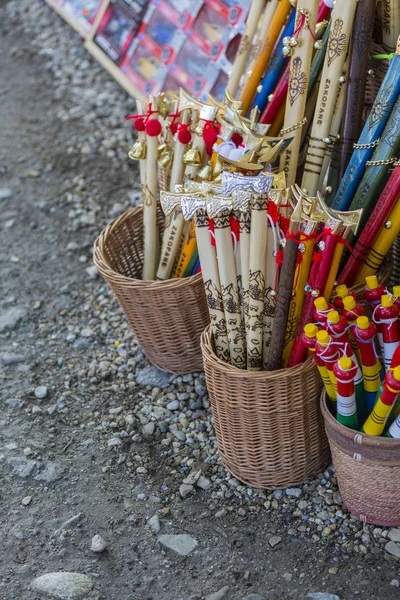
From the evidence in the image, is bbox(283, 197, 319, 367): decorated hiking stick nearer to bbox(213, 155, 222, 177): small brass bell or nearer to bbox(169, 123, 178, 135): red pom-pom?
bbox(213, 155, 222, 177): small brass bell

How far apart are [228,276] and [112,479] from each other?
2.30ft

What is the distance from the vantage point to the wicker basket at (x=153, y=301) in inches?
82.4

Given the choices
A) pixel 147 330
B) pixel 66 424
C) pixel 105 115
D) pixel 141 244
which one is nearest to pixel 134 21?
pixel 105 115

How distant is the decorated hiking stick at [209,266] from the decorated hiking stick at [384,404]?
0.40m

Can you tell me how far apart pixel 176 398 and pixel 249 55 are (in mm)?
1081

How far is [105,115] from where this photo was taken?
3826 mm

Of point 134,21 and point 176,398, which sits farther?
point 134,21

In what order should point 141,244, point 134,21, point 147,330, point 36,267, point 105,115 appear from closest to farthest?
point 147,330, point 141,244, point 36,267, point 134,21, point 105,115

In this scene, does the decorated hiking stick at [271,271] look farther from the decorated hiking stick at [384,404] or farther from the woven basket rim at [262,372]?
the decorated hiking stick at [384,404]

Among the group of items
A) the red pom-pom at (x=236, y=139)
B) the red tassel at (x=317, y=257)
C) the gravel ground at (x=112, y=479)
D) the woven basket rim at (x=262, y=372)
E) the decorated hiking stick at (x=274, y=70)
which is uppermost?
the decorated hiking stick at (x=274, y=70)

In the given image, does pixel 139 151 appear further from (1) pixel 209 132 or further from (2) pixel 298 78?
(2) pixel 298 78

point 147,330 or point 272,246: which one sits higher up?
point 272,246

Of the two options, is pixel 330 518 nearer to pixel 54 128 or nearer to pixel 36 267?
pixel 36 267

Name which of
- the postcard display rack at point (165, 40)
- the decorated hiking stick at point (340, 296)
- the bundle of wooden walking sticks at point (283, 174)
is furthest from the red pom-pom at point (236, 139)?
the postcard display rack at point (165, 40)
